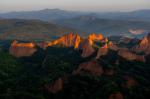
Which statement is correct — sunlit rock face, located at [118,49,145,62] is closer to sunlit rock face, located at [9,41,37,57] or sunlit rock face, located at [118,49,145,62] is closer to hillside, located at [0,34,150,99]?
hillside, located at [0,34,150,99]

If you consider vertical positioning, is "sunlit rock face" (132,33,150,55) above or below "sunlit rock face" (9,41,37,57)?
above

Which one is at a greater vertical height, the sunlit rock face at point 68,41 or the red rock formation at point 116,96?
the red rock formation at point 116,96

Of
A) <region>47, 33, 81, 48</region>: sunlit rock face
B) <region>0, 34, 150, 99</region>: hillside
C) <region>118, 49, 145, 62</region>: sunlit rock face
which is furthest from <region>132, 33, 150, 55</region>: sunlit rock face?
<region>47, 33, 81, 48</region>: sunlit rock face

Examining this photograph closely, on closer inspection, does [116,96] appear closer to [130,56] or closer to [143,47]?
[130,56]

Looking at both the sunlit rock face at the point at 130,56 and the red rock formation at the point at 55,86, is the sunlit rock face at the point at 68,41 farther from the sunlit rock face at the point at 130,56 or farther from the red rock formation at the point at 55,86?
the red rock formation at the point at 55,86

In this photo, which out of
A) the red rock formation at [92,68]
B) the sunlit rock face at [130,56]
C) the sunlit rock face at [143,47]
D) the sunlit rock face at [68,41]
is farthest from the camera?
the sunlit rock face at [68,41]

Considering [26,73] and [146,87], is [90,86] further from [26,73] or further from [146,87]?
[26,73]

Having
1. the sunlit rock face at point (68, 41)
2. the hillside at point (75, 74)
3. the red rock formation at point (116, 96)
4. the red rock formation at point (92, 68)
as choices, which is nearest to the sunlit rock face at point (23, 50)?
the hillside at point (75, 74)

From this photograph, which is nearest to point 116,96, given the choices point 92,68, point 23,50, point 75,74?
point 75,74
